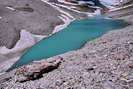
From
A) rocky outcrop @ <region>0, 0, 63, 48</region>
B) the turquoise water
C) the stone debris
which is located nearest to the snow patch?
rocky outcrop @ <region>0, 0, 63, 48</region>

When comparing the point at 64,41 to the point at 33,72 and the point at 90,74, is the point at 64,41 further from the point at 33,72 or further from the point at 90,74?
the point at 90,74

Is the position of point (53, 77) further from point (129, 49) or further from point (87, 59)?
point (129, 49)

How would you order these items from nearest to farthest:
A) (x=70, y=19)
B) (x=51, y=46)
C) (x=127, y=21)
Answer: (x=51, y=46), (x=127, y=21), (x=70, y=19)

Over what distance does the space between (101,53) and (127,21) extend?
46.5 metres

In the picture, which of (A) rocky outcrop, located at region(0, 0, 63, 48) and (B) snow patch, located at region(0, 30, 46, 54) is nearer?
(B) snow patch, located at region(0, 30, 46, 54)

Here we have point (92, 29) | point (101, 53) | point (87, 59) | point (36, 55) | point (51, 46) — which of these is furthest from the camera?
point (92, 29)

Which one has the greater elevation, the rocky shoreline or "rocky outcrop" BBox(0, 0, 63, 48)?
the rocky shoreline

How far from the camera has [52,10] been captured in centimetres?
9750

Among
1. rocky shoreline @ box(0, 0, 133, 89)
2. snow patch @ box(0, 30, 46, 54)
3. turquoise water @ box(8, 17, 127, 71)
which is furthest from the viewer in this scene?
snow patch @ box(0, 30, 46, 54)

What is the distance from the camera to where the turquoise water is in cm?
5025

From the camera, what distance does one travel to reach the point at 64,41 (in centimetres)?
6038

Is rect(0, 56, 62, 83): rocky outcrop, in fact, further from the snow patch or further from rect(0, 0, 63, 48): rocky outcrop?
rect(0, 0, 63, 48): rocky outcrop

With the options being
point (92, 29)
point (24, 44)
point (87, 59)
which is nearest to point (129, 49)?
point (87, 59)

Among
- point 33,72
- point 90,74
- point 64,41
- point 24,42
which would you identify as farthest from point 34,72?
point 64,41
